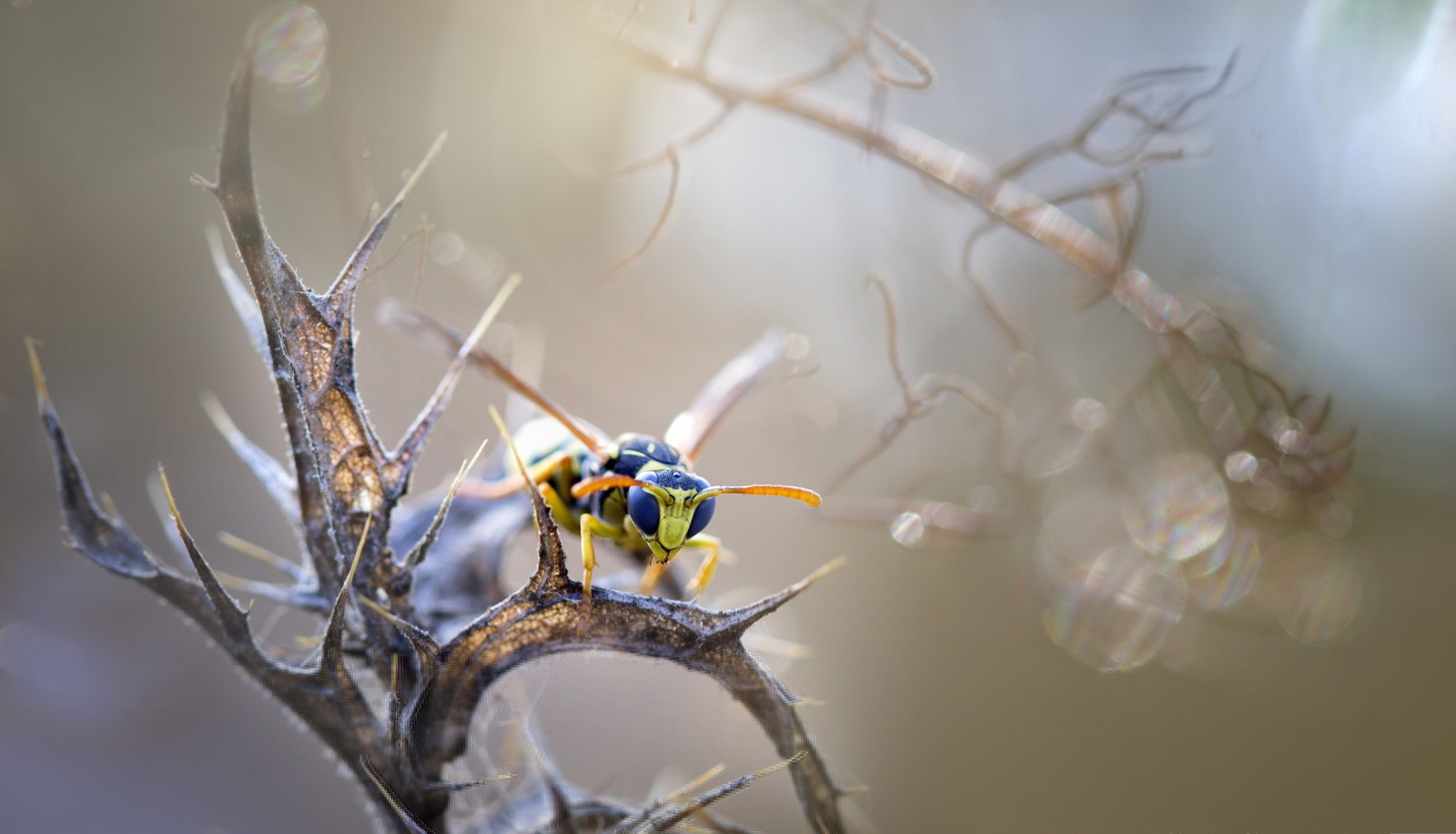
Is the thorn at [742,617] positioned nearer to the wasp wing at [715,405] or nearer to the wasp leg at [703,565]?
the wasp leg at [703,565]

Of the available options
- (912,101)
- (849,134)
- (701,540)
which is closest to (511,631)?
(701,540)

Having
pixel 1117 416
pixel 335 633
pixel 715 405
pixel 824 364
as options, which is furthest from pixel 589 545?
pixel 824 364

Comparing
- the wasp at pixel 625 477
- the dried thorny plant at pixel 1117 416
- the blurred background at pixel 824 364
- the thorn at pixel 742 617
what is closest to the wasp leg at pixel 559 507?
the wasp at pixel 625 477

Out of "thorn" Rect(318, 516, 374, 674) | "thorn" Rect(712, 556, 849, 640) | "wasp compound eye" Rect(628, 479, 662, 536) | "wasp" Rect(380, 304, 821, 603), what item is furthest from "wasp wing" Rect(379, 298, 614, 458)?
"thorn" Rect(712, 556, 849, 640)

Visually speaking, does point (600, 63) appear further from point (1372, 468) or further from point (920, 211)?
point (1372, 468)

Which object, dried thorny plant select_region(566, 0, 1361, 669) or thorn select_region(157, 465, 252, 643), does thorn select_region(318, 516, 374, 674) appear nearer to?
thorn select_region(157, 465, 252, 643)
